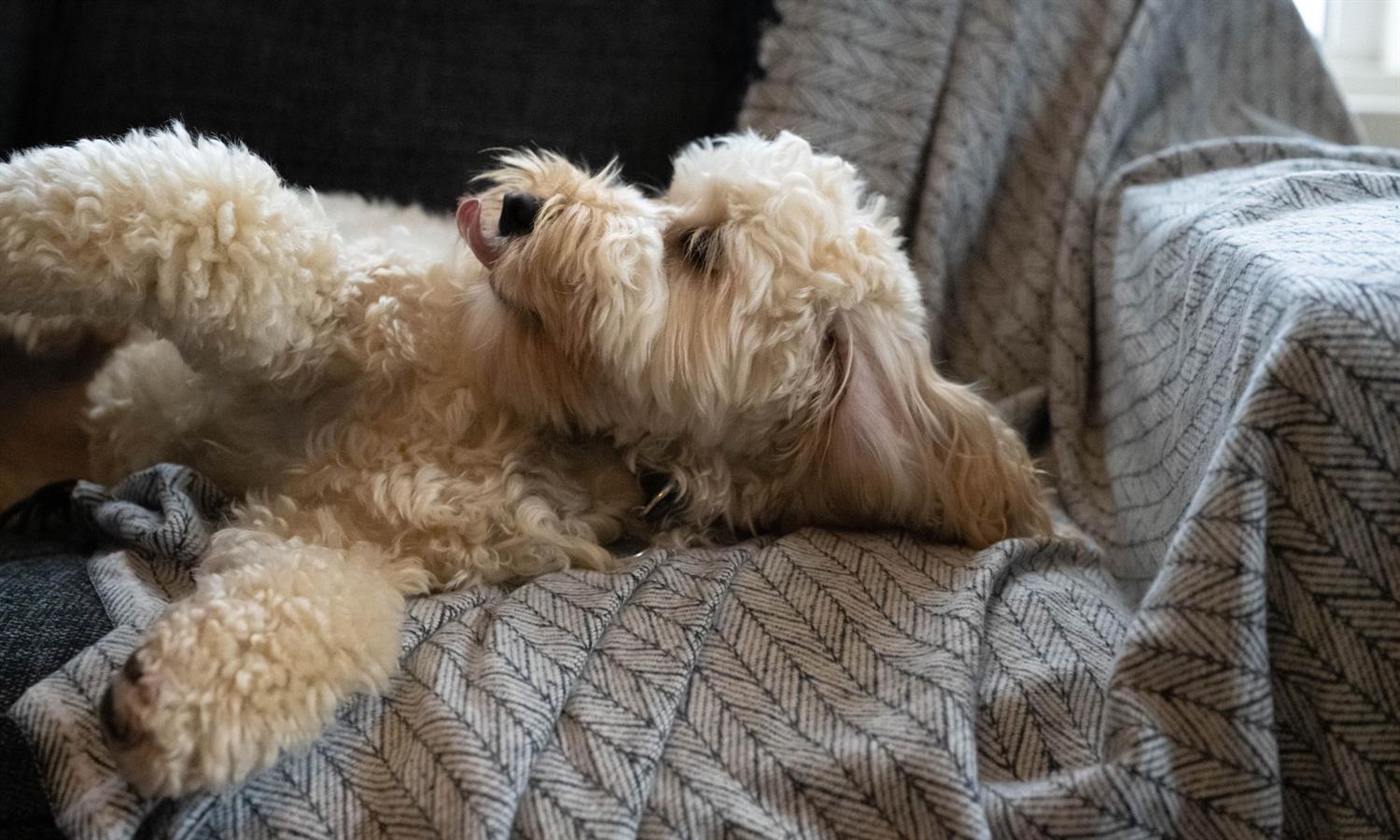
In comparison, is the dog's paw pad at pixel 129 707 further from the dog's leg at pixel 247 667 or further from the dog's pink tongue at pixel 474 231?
the dog's pink tongue at pixel 474 231

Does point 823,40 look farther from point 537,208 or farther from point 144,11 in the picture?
point 144,11

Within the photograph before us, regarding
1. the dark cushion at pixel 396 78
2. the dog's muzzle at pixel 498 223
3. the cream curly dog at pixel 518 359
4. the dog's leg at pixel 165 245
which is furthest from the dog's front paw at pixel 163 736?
the dark cushion at pixel 396 78

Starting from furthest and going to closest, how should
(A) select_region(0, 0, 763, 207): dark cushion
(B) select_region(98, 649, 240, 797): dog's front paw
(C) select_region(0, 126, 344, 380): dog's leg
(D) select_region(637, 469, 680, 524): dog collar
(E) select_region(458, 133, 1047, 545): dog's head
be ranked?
(A) select_region(0, 0, 763, 207): dark cushion
(D) select_region(637, 469, 680, 524): dog collar
(E) select_region(458, 133, 1047, 545): dog's head
(C) select_region(0, 126, 344, 380): dog's leg
(B) select_region(98, 649, 240, 797): dog's front paw

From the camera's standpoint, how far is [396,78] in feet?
6.07

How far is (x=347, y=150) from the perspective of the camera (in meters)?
1.86

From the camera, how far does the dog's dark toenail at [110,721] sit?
898 millimetres

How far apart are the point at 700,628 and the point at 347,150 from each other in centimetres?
115

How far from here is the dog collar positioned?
4.54 ft

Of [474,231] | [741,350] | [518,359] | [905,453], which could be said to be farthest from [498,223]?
[905,453]

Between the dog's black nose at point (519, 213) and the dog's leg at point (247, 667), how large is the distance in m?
0.44

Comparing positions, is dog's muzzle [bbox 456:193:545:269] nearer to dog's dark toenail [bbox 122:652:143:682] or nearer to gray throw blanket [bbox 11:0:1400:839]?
gray throw blanket [bbox 11:0:1400:839]

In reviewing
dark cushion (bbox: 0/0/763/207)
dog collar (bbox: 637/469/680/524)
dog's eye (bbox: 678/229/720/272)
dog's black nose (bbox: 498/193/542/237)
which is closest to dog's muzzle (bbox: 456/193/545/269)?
dog's black nose (bbox: 498/193/542/237)

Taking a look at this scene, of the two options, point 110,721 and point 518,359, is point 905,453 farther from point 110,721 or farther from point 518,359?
point 110,721

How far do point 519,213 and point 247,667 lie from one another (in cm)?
61
